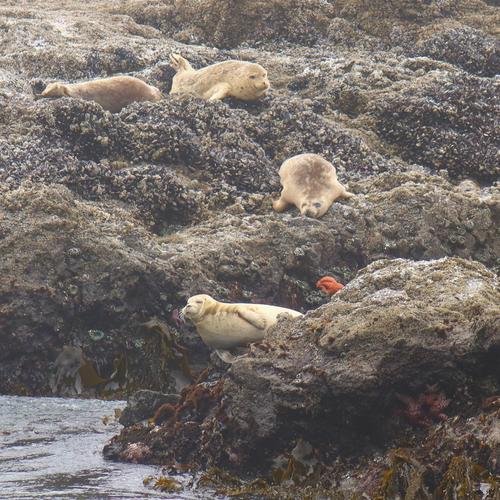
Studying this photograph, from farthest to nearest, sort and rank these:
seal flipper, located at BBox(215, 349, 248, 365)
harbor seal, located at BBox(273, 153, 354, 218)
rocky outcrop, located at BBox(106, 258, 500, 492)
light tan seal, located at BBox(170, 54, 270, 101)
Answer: light tan seal, located at BBox(170, 54, 270, 101) < harbor seal, located at BBox(273, 153, 354, 218) < seal flipper, located at BBox(215, 349, 248, 365) < rocky outcrop, located at BBox(106, 258, 500, 492)

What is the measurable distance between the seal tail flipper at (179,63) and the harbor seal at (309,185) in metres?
3.27

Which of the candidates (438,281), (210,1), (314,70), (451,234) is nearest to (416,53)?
(314,70)

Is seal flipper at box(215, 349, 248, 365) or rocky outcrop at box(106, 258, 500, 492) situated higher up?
rocky outcrop at box(106, 258, 500, 492)

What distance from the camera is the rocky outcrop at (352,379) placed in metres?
6.09

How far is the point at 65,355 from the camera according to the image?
9.78m

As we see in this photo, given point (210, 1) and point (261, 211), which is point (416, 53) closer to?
point (210, 1)

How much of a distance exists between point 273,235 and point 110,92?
3.94 meters

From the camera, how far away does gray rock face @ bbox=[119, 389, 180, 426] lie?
298 inches

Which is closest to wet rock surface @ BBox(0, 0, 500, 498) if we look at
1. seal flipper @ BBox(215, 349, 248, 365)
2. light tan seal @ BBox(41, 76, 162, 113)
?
seal flipper @ BBox(215, 349, 248, 365)

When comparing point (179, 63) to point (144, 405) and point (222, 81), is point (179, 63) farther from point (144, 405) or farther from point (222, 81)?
point (144, 405)

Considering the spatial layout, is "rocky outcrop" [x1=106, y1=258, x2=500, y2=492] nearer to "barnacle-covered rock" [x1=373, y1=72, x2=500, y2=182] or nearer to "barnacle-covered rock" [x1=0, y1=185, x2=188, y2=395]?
"barnacle-covered rock" [x1=0, y1=185, x2=188, y2=395]

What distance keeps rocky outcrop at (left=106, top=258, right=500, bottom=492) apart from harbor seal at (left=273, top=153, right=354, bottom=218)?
4.59m

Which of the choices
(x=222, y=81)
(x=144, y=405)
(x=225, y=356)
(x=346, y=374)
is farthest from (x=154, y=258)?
(x=222, y=81)

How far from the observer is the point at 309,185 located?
1152 cm
